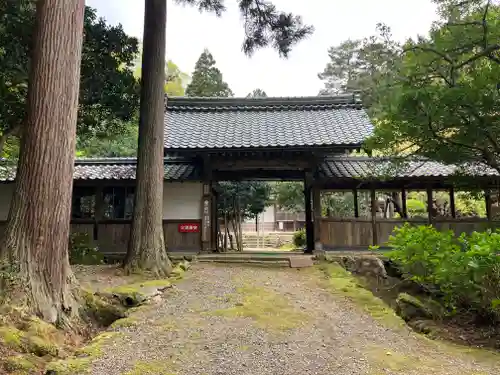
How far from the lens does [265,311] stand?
5613 mm

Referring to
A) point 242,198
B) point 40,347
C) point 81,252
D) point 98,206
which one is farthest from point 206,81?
point 40,347

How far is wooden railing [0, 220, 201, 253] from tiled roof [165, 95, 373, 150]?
9.17 ft

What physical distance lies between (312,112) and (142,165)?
781cm

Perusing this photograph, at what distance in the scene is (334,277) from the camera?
Answer: 8688mm

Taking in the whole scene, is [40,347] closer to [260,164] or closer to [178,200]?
[178,200]

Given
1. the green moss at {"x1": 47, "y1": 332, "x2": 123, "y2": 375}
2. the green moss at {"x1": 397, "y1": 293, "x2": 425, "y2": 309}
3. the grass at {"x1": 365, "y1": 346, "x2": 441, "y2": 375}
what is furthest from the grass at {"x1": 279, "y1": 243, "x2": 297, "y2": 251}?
the green moss at {"x1": 47, "y1": 332, "x2": 123, "y2": 375}

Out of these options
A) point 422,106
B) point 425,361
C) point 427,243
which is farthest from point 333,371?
point 422,106

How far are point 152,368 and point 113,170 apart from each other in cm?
1059

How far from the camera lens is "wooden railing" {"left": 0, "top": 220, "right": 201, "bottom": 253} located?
453 inches

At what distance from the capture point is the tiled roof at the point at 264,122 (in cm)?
1084

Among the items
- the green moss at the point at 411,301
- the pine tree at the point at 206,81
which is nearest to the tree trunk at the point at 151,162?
the green moss at the point at 411,301

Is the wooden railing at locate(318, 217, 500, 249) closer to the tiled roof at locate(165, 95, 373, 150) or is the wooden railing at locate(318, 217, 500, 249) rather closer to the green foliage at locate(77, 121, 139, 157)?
the tiled roof at locate(165, 95, 373, 150)

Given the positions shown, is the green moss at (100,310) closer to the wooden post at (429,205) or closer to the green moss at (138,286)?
the green moss at (138,286)

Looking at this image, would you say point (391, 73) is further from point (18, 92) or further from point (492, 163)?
point (18, 92)
